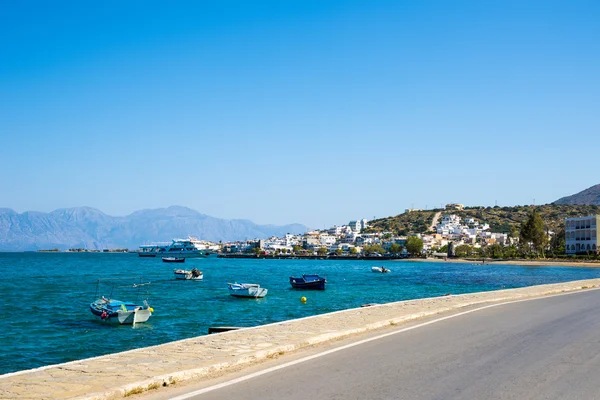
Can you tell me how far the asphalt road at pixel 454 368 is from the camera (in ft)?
27.8

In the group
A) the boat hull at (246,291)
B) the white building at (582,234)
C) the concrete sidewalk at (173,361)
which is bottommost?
the boat hull at (246,291)

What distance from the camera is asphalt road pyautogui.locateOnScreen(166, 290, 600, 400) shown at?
8.46m

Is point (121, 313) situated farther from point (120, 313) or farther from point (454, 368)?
point (454, 368)

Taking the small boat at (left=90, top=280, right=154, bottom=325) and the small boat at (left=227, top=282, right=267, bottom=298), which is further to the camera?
the small boat at (left=227, top=282, right=267, bottom=298)

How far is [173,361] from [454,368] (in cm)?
485

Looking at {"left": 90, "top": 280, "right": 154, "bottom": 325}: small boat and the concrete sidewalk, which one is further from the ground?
the concrete sidewalk

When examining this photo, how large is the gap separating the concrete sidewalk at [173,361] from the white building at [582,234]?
13674 cm

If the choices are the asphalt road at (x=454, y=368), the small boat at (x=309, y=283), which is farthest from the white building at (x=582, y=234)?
the asphalt road at (x=454, y=368)

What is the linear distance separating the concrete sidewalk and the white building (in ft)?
449

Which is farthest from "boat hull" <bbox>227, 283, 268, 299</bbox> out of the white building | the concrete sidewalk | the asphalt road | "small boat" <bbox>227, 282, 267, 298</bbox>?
the white building

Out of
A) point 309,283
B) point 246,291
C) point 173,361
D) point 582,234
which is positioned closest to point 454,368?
point 173,361

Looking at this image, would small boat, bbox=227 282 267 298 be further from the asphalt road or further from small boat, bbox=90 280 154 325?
the asphalt road

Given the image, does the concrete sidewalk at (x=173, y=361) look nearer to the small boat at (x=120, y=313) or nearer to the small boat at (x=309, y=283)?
the small boat at (x=120, y=313)

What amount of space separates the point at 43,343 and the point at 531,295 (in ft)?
71.2
